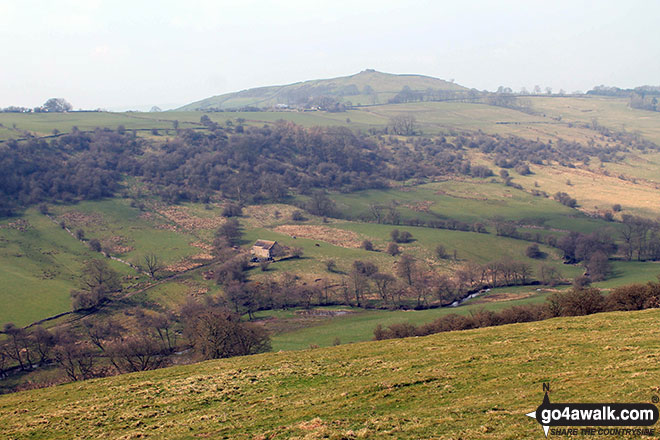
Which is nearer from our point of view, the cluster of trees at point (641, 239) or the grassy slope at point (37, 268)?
the grassy slope at point (37, 268)

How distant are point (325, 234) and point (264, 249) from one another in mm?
21379

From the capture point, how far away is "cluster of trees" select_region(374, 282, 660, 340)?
37312 millimetres

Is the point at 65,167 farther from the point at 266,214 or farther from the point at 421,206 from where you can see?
the point at 421,206

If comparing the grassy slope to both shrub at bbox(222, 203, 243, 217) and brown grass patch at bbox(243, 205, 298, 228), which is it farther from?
brown grass patch at bbox(243, 205, 298, 228)

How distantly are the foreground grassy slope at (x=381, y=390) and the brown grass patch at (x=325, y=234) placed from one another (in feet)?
229

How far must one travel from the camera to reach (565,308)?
39031 mm

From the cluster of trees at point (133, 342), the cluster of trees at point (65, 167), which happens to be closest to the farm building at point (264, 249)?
the cluster of trees at point (133, 342)

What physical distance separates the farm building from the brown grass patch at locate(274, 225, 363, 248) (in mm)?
13965

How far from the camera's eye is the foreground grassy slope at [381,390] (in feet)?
60.5

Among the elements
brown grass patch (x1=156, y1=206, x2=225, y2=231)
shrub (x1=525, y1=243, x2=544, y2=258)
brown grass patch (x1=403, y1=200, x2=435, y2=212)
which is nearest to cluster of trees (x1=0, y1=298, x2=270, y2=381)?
brown grass patch (x1=156, y1=206, x2=225, y2=231)

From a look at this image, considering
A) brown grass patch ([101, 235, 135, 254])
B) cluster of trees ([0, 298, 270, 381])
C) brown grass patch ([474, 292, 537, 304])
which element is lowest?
brown grass patch ([474, 292, 537, 304])

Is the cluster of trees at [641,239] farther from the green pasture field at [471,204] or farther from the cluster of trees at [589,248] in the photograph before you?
the green pasture field at [471,204]

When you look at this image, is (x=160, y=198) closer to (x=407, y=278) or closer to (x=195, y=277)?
(x=195, y=277)

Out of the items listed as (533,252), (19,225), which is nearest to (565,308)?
(533,252)
